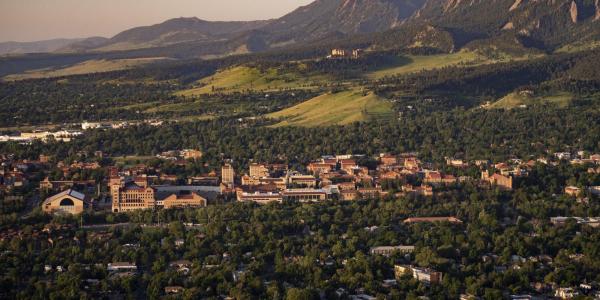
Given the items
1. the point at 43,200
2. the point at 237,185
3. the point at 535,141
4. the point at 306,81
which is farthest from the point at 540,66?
the point at 43,200

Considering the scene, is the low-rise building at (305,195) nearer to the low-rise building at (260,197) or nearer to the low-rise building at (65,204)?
the low-rise building at (260,197)

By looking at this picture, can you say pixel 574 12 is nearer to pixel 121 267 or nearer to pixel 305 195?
pixel 305 195

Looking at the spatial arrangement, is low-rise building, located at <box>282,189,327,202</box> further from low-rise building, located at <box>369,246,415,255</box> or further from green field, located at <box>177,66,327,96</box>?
green field, located at <box>177,66,327,96</box>

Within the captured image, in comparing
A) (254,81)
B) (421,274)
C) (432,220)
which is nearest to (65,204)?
(432,220)

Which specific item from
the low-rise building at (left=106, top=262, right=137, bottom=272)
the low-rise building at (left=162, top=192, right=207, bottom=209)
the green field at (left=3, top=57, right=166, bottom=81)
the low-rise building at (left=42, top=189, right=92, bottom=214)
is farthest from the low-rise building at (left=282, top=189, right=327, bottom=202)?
the green field at (left=3, top=57, right=166, bottom=81)

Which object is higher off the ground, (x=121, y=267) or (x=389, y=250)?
(x=121, y=267)
